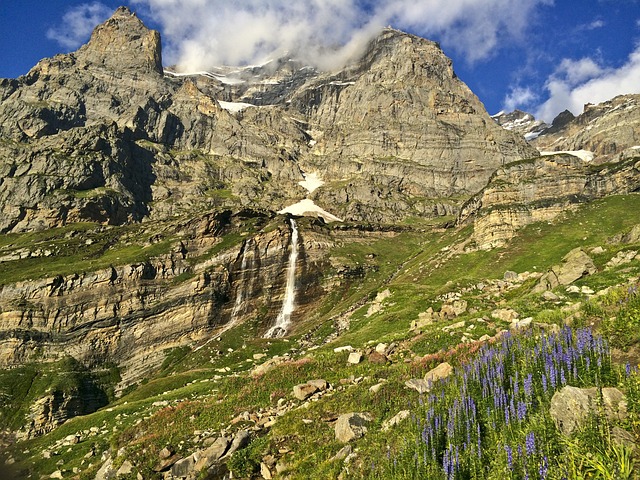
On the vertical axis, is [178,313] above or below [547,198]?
below

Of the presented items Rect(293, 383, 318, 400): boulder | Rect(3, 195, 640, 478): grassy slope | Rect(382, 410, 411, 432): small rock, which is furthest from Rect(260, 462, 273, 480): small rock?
Rect(293, 383, 318, 400): boulder

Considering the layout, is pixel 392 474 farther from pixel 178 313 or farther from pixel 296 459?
pixel 178 313

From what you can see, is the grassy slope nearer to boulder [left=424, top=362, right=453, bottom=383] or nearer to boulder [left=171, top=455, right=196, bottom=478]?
boulder [left=424, top=362, right=453, bottom=383]

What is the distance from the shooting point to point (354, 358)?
25578mm

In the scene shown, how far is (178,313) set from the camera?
115938mm

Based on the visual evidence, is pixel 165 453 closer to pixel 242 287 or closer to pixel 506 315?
pixel 506 315

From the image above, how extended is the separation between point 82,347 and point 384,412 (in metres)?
120

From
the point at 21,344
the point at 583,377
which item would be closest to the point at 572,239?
the point at 583,377

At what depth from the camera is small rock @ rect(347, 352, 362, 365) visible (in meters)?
25.3

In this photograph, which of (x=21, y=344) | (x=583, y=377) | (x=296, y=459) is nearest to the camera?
(x=583, y=377)

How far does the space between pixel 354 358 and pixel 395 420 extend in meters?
12.2

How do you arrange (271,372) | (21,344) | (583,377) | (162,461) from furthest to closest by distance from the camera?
(21,344) → (271,372) → (162,461) → (583,377)

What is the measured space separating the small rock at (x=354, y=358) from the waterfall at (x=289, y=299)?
80.0 meters

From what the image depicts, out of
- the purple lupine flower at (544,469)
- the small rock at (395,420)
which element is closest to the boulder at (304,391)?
the small rock at (395,420)
